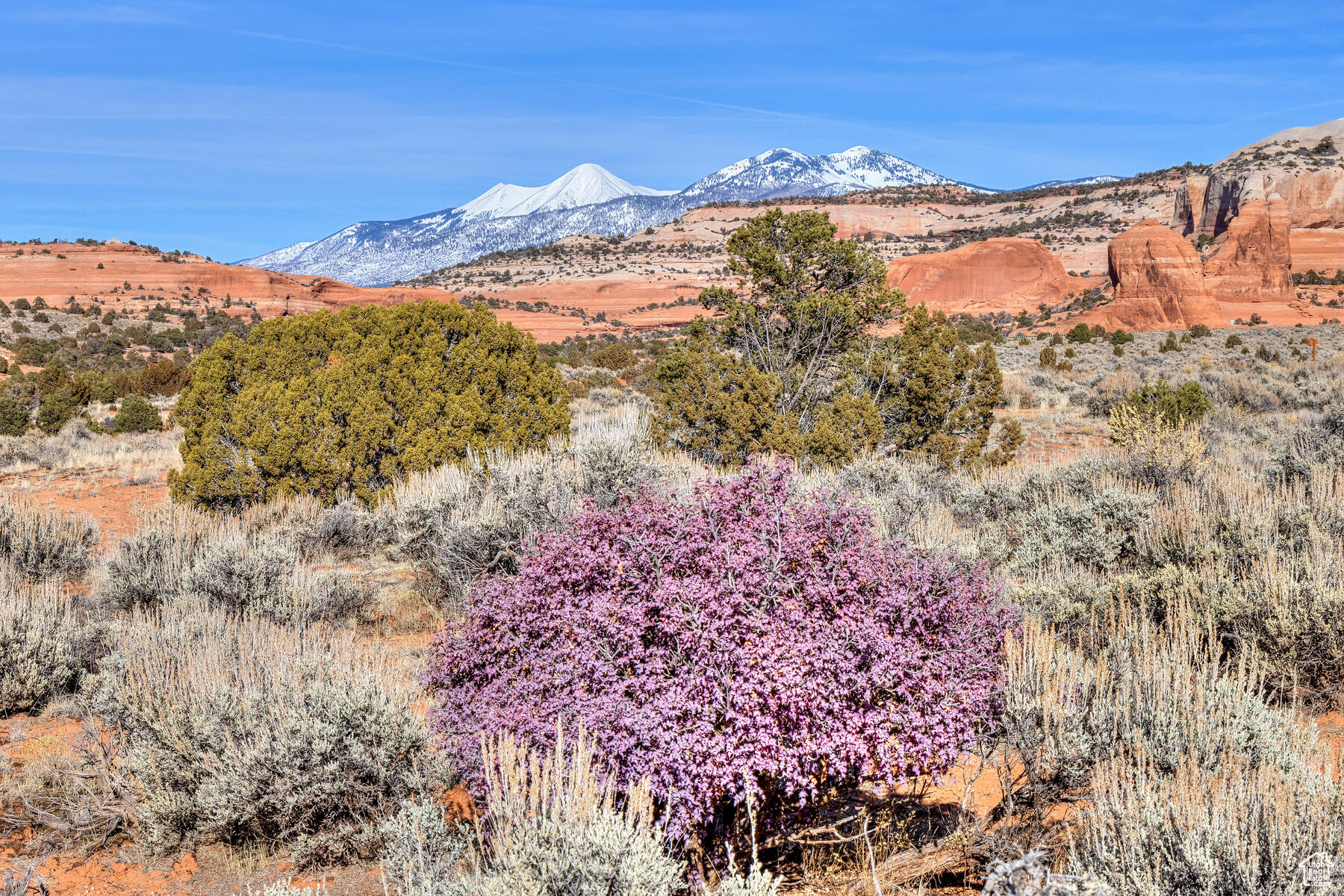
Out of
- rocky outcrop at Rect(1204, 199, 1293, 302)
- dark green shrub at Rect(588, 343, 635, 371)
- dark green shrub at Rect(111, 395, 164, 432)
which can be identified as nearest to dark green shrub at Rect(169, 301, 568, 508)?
dark green shrub at Rect(111, 395, 164, 432)

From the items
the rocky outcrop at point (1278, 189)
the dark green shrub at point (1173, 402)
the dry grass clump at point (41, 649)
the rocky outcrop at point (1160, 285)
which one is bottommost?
the dry grass clump at point (41, 649)

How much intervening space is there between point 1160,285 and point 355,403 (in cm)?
4972

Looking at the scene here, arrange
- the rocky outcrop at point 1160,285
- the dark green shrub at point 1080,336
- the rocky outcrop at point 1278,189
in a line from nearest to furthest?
the dark green shrub at point 1080,336 < the rocky outcrop at point 1160,285 < the rocky outcrop at point 1278,189

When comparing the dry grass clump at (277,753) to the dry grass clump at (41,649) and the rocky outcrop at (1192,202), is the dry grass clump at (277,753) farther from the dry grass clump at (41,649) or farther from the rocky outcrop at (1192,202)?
the rocky outcrop at (1192,202)

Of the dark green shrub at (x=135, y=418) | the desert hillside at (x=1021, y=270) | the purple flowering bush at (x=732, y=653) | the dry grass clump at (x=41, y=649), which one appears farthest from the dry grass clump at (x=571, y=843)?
the desert hillside at (x=1021, y=270)

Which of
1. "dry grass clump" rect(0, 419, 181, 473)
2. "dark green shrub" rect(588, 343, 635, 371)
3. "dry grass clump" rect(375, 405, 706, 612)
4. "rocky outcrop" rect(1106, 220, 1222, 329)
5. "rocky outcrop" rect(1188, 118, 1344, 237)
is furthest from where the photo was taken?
"rocky outcrop" rect(1188, 118, 1344, 237)

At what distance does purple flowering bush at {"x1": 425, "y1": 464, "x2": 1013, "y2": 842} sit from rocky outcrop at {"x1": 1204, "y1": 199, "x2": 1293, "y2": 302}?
5689 cm

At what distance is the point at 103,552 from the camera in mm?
9438

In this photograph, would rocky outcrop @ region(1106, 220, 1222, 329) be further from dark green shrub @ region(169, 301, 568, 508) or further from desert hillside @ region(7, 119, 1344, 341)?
dark green shrub @ region(169, 301, 568, 508)

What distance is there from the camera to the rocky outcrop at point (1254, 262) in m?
49.2

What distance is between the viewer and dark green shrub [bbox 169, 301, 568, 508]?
10203mm

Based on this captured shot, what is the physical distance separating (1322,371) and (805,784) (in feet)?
79.9

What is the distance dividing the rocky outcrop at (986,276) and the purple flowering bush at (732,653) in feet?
201

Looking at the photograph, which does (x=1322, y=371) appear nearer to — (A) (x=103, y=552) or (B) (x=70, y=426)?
(A) (x=103, y=552)
